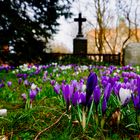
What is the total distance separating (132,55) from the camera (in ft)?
55.4

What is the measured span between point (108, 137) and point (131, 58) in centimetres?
1525

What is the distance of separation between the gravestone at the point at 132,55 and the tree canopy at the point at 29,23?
3520mm

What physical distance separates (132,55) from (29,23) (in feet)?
17.5

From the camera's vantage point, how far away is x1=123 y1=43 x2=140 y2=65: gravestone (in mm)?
16750

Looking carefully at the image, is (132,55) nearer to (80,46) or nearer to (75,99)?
(80,46)

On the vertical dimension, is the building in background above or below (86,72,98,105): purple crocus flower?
above

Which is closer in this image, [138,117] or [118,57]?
[138,117]

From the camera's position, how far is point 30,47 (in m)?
16.2

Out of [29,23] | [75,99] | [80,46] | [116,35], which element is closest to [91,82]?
[75,99]

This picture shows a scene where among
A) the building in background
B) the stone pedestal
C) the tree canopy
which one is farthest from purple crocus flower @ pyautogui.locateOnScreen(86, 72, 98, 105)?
the building in background

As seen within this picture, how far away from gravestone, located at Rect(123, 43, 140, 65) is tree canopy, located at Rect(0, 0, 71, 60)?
3520mm

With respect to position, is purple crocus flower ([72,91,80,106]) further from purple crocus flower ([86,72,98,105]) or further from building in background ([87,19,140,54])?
building in background ([87,19,140,54])

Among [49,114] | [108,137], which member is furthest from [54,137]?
[49,114]

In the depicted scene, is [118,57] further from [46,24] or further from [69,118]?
[69,118]
